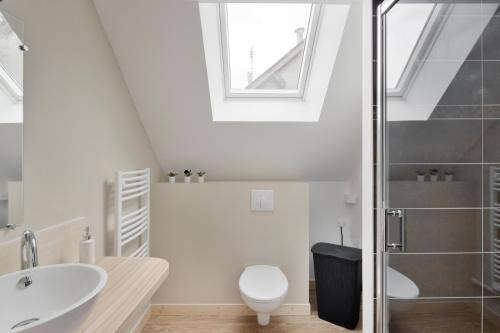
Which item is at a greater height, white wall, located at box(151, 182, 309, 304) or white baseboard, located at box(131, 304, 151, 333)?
white wall, located at box(151, 182, 309, 304)

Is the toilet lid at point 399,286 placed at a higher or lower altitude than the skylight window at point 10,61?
lower

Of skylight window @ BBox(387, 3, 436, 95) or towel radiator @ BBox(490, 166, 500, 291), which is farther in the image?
skylight window @ BBox(387, 3, 436, 95)

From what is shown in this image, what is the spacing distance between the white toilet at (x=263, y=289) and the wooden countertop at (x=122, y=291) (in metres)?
0.84

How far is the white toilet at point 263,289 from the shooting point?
2047 millimetres

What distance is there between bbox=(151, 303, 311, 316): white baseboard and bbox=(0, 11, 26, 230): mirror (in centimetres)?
183

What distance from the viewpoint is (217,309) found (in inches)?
105

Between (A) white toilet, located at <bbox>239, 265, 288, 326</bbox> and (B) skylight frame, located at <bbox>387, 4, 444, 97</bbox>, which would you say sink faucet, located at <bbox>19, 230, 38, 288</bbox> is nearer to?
(A) white toilet, located at <bbox>239, 265, 288, 326</bbox>

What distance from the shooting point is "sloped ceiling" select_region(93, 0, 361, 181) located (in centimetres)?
187

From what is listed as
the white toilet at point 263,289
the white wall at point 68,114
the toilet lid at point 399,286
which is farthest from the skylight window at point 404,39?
the white wall at point 68,114

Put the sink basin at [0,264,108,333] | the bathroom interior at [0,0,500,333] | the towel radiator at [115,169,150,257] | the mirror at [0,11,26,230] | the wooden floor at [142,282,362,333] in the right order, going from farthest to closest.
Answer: the wooden floor at [142,282,362,333] → the towel radiator at [115,169,150,257] → the bathroom interior at [0,0,500,333] → the mirror at [0,11,26,230] → the sink basin at [0,264,108,333]

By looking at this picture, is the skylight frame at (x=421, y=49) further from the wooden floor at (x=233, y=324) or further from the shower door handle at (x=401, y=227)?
the wooden floor at (x=233, y=324)

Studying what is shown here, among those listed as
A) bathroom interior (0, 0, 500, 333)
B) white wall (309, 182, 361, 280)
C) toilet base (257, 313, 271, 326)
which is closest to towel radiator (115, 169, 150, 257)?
bathroom interior (0, 0, 500, 333)

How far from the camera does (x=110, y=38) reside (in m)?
1.91

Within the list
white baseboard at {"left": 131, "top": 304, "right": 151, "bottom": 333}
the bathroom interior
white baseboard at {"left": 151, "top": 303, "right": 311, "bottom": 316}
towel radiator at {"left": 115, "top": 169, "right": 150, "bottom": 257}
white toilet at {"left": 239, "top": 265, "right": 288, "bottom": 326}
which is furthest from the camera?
white baseboard at {"left": 151, "top": 303, "right": 311, "bottom": 316}
